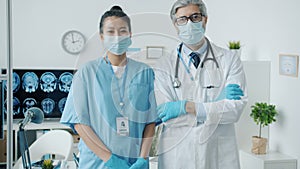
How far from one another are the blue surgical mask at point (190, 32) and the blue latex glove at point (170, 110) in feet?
0.91

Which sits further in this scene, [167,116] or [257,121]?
[257,121]

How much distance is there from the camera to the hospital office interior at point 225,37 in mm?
1810

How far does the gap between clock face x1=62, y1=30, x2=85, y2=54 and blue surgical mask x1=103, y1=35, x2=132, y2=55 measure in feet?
10.5

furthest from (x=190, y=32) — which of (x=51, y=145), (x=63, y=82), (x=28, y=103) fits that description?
(x=28, y=103)

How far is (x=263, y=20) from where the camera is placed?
3.55 m

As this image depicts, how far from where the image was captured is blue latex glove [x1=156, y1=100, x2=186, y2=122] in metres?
1.81

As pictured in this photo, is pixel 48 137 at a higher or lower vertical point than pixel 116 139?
lower

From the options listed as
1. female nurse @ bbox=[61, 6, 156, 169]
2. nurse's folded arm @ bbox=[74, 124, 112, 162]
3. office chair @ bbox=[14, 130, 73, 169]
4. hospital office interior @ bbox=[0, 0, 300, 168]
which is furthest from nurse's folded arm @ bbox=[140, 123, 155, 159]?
office chair @ bbox=[14, 130, 73, 169]

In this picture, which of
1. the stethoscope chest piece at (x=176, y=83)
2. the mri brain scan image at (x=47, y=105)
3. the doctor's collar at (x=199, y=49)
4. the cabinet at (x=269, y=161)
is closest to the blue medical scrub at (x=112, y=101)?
the stethoscope chest piece at (x=176, y=83)

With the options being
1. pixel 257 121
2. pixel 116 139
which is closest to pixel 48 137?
pixel 257 121

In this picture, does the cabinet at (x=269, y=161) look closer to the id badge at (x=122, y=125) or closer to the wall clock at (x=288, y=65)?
the wall clock at (x=288, y=65)

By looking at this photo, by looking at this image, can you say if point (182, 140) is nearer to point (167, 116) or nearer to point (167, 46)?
point (167, 116)

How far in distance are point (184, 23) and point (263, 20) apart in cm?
190

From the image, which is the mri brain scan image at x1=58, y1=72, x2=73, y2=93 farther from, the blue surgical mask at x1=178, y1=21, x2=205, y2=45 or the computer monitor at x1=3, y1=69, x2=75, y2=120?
the blue surgical mask at x1=178, y1=21, x2=205, y2=45
